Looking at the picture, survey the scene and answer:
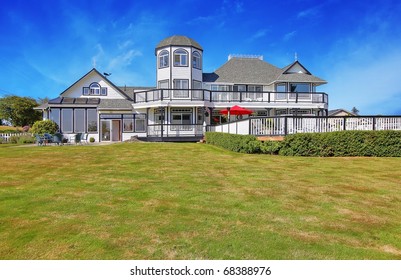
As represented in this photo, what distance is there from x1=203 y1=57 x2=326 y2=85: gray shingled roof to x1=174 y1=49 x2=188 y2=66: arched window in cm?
330

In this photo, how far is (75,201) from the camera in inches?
210

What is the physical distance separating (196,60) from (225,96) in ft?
17.0

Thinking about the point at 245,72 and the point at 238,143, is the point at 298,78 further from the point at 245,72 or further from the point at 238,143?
the point at 238,143

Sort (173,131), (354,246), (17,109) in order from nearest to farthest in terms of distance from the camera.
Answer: (354,246) → (173,131) → (17,109)

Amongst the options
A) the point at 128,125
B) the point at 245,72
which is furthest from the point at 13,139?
the point at 245,72

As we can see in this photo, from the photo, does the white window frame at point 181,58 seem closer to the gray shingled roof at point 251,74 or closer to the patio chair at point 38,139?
the gray shingled roof at point 251,74

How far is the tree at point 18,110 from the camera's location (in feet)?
167

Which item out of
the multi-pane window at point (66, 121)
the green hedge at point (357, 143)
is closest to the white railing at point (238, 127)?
the green hedge at point (357, 143)

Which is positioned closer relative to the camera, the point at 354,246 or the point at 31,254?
the point at 31,254

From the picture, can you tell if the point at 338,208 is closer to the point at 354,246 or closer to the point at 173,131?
the point at 354,246

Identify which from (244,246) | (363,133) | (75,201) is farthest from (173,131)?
(244,246)

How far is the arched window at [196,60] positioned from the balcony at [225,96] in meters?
3.91

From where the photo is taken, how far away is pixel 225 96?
27375 mm
